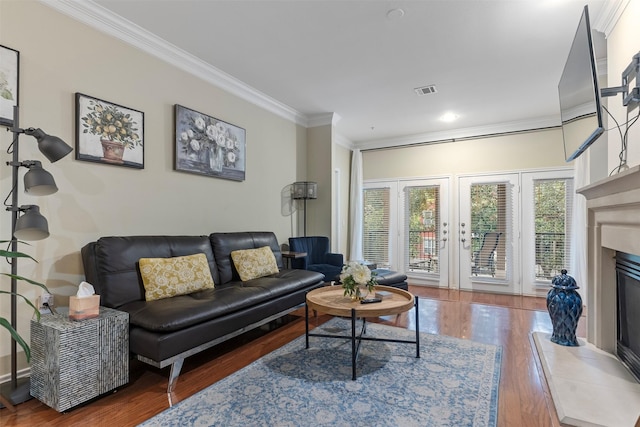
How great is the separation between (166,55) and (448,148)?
4428 millimetres

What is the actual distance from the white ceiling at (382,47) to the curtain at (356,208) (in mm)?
1644

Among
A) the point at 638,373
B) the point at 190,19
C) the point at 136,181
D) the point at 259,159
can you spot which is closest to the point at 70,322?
the point at 136,181

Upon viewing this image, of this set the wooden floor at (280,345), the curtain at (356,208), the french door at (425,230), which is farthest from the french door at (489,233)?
the curtain at (356,208)

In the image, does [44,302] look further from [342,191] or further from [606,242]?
[342,191]

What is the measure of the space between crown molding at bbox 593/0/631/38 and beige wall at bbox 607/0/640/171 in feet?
0.12

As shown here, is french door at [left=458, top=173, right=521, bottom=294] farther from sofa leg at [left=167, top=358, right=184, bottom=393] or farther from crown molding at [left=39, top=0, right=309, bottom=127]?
sofa leg at [left=167, top=358, right=184, bottom=393]

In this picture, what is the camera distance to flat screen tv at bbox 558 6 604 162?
1.79 m

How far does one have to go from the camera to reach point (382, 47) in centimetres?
295

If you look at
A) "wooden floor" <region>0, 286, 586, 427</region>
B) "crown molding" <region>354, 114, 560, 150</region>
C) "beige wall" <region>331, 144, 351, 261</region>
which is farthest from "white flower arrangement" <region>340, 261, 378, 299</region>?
"crown molding" <region>354, 114, 560, 150</region>

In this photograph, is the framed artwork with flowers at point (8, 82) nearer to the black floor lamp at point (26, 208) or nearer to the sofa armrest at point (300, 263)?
the black floor lamp at point (26, 208)

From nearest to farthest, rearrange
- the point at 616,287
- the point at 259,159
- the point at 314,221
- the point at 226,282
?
the point at 616,287, the point at 226,282, the point at 259,159, the point at 314,221

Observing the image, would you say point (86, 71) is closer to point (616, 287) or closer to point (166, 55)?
point (166, 55)

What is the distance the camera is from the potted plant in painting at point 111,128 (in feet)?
8.12

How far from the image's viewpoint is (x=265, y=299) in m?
2.80
